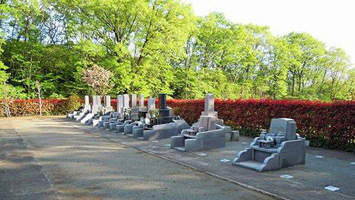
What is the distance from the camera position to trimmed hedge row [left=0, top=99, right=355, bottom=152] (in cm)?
976

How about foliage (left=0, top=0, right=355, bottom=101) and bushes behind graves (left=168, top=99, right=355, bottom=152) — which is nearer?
bushes behind graves (left=168, top=99, right=355, bottom=152)

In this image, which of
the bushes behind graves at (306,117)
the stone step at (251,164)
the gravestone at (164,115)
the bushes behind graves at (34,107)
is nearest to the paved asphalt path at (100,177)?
the stone step at (251,164)

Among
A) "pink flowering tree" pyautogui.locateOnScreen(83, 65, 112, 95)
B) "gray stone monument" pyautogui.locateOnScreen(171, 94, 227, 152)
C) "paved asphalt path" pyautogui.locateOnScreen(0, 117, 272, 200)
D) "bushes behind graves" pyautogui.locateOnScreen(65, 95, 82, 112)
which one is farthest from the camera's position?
"bushes behind graves" pyautogui.locateOnScreen(65, 95, 82, 112)

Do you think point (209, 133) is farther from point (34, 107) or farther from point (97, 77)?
point (34, 107)

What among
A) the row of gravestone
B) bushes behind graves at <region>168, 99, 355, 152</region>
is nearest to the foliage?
the row of gravestone

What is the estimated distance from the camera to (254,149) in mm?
7949

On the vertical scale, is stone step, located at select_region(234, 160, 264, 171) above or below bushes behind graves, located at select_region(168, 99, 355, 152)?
below

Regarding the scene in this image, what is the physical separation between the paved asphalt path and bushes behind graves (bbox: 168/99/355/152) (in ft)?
20.2

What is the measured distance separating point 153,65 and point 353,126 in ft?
71.2

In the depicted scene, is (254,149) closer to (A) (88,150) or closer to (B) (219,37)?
(A) (88,150)

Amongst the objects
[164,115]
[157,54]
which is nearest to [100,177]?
[164,115]

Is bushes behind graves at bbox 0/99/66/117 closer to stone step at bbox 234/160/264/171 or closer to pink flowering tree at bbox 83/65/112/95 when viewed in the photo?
pink flowering tree at bbox 83/65/112/95

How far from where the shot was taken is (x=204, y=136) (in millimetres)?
10133

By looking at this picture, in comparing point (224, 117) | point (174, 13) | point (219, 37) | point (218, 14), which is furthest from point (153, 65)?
point (224, 117)
